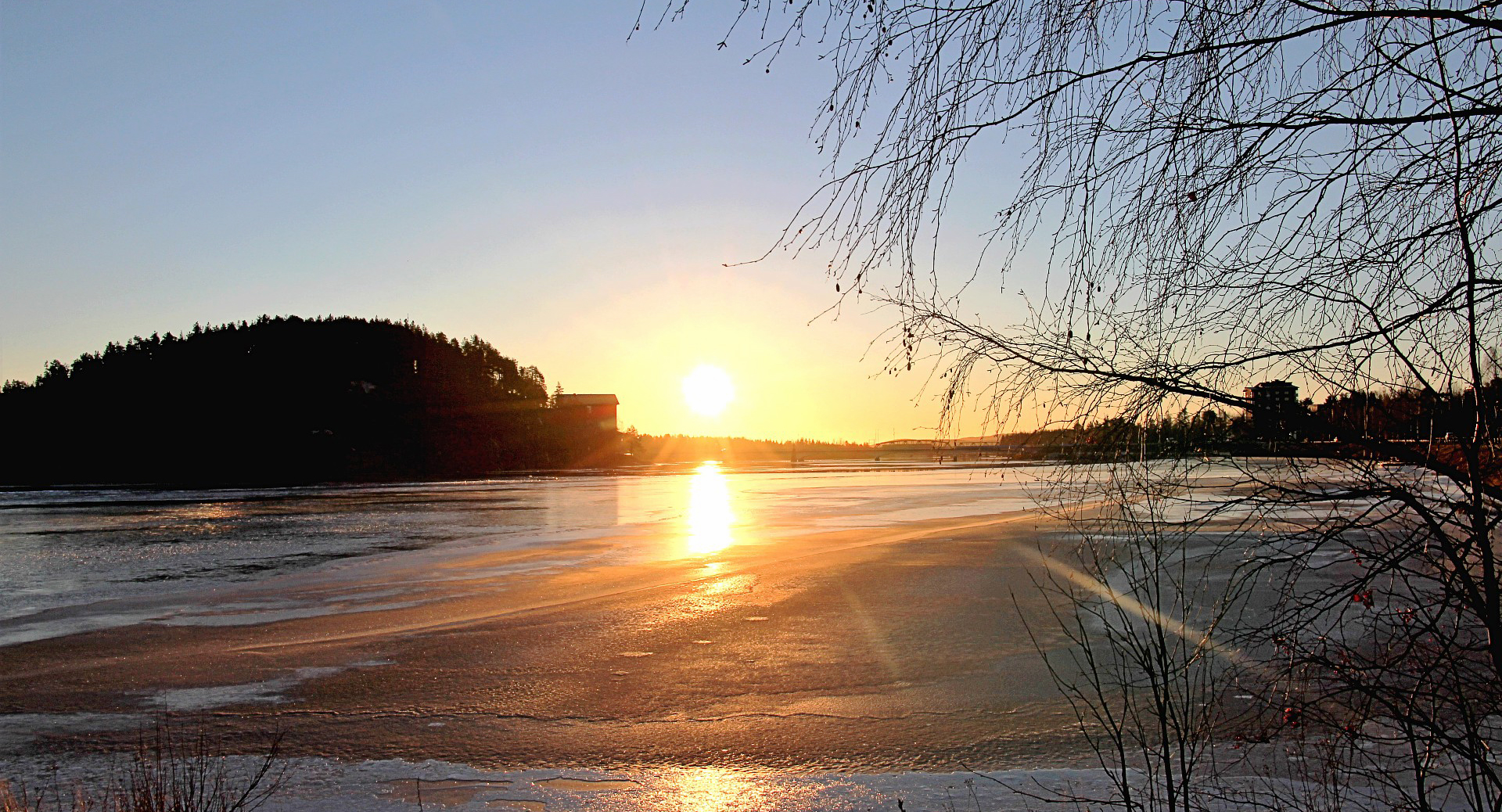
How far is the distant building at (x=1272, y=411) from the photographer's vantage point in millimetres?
2648

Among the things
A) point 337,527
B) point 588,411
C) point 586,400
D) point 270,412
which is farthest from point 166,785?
point 586,400

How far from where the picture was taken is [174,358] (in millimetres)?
68375

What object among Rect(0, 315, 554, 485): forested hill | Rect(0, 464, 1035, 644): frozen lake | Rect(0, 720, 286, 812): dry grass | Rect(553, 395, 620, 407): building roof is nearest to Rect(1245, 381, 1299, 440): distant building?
Rect(0, 464, 1035, 644): frozen lake

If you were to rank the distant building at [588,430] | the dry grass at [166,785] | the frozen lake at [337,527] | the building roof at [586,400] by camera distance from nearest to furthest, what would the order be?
the dry grass at [166,785], the frozen lake at [337,527], the distant building at [588,430], the building roof at [586,400]

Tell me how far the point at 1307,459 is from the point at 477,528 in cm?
1919

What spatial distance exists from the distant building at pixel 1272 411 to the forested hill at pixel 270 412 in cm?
5177

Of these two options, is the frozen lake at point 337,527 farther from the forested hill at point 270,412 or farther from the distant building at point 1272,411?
the forested hill at point 270,412

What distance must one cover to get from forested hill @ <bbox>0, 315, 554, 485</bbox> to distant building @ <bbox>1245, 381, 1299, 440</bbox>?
5177 cm

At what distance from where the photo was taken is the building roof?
95419mm

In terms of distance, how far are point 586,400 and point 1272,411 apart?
100656 millimetres

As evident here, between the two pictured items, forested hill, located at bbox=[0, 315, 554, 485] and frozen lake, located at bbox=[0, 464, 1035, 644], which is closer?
frozen lake, located at bbox=[0, 464, 1035, 644]

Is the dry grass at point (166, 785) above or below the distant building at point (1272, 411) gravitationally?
below

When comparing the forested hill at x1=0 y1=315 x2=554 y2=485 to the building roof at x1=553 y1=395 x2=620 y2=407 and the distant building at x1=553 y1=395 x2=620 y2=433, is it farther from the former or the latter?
the building roof at x1=553 y1=395 x2=620 y2=407

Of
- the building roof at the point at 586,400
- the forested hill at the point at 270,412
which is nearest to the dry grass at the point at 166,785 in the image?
the forested hill at the point at 270,412
